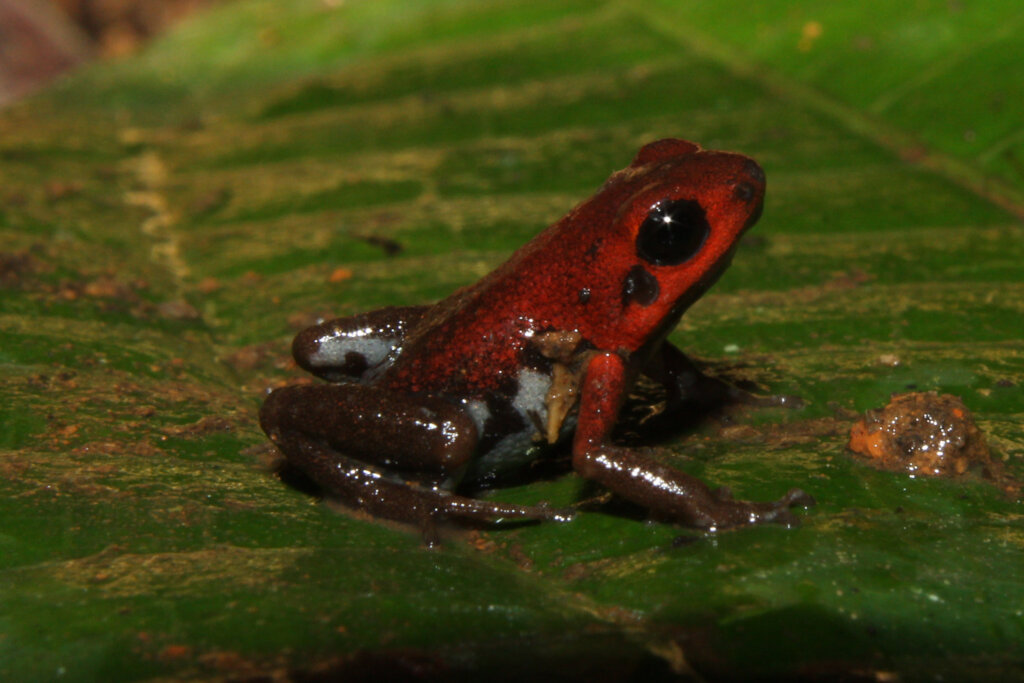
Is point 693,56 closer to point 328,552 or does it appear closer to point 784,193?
point 784,193

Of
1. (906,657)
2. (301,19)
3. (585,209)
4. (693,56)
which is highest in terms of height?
(301,19)

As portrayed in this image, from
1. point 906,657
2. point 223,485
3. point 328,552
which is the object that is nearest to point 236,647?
point 328,552

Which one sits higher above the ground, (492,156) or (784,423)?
(492,156)

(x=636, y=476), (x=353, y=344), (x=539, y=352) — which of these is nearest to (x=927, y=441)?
(x=636, y=476)

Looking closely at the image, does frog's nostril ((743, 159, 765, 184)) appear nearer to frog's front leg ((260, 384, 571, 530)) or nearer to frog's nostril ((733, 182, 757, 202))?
frog's nostril ((733, 182, 757, 202))

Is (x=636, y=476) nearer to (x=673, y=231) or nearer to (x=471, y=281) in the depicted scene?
(x=673, y=231)

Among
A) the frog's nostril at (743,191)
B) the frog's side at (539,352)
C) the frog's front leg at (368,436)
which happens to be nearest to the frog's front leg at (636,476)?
the frog's side at (539,352)
